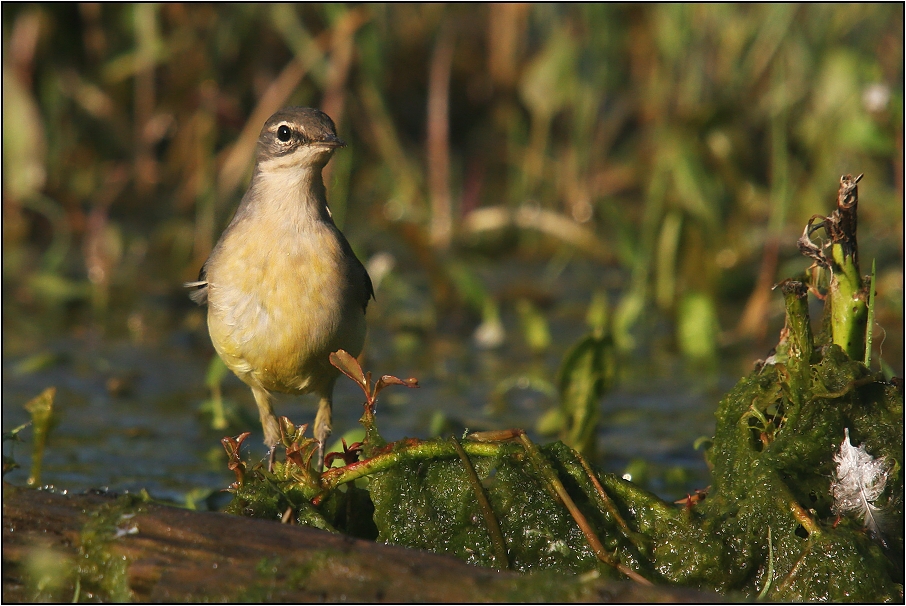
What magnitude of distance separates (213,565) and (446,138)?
23.0 feet

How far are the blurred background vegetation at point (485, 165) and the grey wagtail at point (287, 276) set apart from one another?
119 inches

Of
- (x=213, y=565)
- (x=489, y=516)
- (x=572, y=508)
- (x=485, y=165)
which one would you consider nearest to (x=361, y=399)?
(x=489, y=516)

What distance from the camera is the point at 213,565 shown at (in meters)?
3.28

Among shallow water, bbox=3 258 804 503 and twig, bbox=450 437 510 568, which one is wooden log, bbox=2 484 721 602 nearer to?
twig, bbox=450 437 510 568

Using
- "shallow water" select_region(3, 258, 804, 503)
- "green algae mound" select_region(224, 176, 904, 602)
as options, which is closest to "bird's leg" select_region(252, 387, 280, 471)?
"shallow water" select_region(3, 258, 804, 503)

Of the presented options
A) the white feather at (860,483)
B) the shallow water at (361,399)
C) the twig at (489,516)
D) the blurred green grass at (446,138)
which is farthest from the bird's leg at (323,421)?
the blurred green grass at (446,138)

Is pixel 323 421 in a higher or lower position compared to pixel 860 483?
higher

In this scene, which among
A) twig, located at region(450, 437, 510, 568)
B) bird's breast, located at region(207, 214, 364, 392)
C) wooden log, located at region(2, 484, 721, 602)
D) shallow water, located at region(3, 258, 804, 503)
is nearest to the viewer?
wooden log, located at region(2, 484, 721, 602)

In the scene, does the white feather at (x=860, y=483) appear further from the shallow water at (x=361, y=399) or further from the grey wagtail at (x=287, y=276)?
the grey wagtail at (x=287, y=276)

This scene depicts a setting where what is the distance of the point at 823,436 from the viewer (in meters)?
3.77

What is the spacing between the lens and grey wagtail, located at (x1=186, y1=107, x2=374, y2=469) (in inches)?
175

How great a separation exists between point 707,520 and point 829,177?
6.21 m

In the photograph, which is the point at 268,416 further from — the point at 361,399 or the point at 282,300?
the point at 361,399

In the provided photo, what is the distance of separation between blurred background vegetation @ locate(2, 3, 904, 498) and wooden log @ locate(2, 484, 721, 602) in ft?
14.3
